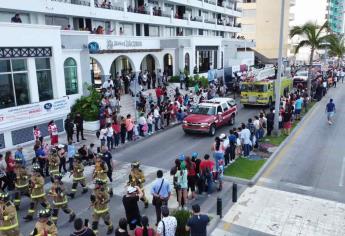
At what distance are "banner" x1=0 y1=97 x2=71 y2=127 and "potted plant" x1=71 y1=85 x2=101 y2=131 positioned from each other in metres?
0.76

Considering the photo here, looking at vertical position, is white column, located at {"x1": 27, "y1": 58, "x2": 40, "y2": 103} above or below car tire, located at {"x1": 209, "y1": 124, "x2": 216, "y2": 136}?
above

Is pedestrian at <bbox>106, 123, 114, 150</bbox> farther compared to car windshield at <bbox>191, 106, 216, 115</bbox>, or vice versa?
car windshield at <bbox>191, 106, 216, 115</bbox>

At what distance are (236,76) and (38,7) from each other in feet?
71.3

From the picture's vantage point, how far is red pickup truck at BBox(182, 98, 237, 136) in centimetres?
2016

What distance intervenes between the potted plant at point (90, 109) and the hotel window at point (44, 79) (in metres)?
1.93

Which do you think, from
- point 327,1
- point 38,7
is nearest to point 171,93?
point 38,7

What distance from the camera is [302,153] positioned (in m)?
16.9

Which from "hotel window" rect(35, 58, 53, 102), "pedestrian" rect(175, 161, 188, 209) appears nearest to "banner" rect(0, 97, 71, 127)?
"hotel window" rect(35, 58, 53, 102)

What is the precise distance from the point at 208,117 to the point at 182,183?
9.89m

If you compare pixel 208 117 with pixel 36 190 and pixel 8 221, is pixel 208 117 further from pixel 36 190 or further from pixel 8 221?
pixel 8 221

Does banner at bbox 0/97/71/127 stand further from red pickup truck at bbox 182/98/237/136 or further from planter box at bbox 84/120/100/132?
red pickup truck at bbox 182/98/237/136

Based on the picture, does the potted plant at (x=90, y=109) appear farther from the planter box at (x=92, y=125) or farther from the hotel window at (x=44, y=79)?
the hotel window at (x=44, y=79)

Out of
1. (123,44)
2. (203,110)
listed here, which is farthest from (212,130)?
(123,44)

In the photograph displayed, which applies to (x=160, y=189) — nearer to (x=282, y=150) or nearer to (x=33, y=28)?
(x=282, y=150)
